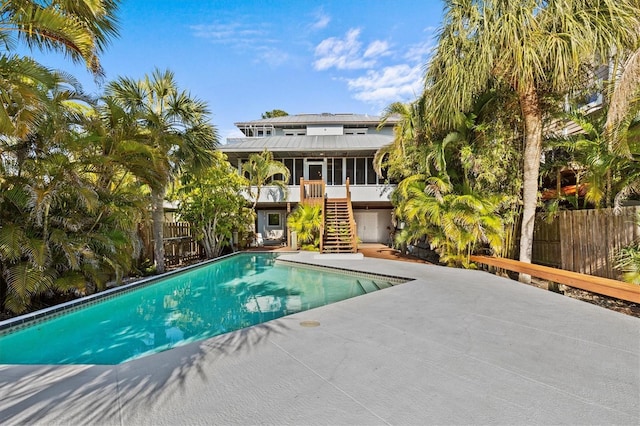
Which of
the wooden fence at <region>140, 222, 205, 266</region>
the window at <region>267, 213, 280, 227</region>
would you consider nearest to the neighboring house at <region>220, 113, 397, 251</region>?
the window at <region>267, 213, 280, 227</region>

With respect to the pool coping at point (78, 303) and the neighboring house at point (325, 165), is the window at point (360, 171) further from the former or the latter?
the pool coping at point (78, 303)

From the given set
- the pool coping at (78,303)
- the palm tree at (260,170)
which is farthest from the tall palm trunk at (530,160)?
the palm tree at (260,170)

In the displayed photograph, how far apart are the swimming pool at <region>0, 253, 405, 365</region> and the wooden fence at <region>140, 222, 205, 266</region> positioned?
69.5 inches

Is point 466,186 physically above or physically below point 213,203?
above

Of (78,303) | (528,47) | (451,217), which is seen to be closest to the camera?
(78,303)

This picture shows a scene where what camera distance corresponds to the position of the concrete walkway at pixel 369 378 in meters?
2.32

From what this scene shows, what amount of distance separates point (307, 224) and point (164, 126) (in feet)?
23.5

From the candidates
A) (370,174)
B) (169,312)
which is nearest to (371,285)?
(169,312)

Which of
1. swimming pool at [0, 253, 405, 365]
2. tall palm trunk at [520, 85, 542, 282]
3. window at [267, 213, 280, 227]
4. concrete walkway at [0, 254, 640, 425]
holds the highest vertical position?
tall palm trunk at [520, 85, 542, 282]

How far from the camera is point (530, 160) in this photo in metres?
7.42

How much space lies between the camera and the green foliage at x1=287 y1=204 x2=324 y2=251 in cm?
1401

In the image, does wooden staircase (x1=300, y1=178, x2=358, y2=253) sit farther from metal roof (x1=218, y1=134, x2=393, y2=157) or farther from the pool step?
the pool step

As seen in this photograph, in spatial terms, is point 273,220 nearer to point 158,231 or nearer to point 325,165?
point 325,165

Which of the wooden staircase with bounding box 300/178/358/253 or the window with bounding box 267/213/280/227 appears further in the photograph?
the window with bounding box 267/213/280/227
